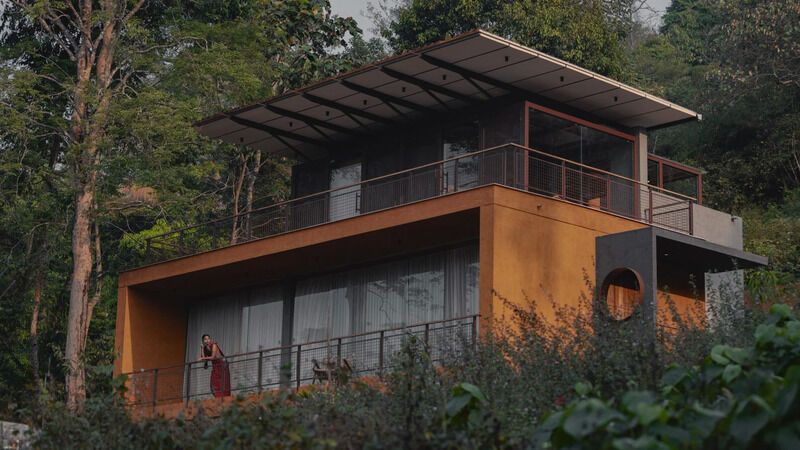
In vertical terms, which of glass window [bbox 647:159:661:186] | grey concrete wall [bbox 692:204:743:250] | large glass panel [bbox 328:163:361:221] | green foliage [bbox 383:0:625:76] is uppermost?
green foliage [bbox 383:0:625:76]

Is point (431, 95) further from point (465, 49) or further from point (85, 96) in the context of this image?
point (85, 96)

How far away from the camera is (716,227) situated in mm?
24125

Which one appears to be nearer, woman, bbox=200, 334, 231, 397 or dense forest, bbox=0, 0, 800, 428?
woman, bbox=200, 334, 231, 397

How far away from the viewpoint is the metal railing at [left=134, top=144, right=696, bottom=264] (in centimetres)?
2183

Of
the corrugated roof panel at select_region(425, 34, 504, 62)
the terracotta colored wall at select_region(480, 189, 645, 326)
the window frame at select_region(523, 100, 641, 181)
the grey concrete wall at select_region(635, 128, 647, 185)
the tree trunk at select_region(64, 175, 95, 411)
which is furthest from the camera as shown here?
the tree trunk at select_region(64, 175, 95, 411)

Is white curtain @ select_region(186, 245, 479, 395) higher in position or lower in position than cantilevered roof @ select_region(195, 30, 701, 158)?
lower

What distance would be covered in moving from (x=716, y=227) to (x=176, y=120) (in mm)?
12366

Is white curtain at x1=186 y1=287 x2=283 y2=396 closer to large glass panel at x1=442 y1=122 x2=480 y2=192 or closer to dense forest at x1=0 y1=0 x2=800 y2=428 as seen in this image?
dense forest at x1=0 y1=0 x2=800 y2=428

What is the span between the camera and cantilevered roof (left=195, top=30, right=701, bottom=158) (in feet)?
71.4

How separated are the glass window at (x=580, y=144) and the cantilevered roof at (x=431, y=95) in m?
0.44

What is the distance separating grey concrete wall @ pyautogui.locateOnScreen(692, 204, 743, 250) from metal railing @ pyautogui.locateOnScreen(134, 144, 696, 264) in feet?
0.70

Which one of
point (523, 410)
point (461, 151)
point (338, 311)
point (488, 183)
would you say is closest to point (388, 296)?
point (338, 311)

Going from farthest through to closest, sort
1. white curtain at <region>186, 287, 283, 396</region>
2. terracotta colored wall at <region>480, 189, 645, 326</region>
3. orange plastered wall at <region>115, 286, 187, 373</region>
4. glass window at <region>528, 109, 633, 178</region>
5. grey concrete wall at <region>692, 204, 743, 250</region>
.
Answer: orange plastered wall at <region>115, 286, 187, 373</region> → white curtain at <region>186, 287, 283, 396</region> → grey concrete wall at <region>692, 204, 743, 250</region> → glass window at <region>528, 109, 633, 178</region> → terracotta colored wall at <region>480, 189, 645, 326</region>

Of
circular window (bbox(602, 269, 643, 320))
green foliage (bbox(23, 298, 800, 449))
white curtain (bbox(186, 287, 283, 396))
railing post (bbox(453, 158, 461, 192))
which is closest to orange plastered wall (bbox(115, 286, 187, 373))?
white curtain (bbox(186, 287, 283, 396))
